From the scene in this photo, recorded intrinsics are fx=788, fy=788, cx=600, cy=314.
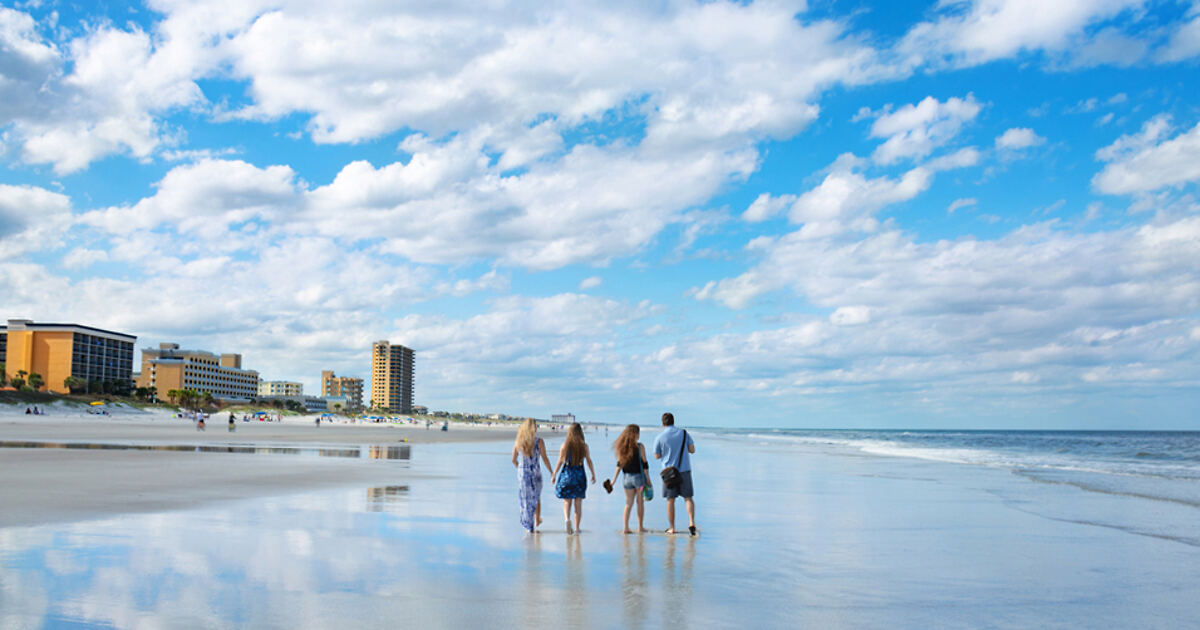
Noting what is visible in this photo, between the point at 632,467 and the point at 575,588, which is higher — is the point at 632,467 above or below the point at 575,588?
above

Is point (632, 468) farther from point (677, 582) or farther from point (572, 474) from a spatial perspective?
point (677, 582)

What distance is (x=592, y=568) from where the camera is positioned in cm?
890

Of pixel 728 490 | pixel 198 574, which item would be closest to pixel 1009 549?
pixel 728 490

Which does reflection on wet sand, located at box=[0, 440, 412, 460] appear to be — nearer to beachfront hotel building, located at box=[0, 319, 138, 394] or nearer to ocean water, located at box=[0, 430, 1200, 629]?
ocean water, located at box=[0, 430, 1200, 629]

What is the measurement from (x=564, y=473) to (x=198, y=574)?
508cm

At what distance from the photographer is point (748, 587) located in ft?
26.7

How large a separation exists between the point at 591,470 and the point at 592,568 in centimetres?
284

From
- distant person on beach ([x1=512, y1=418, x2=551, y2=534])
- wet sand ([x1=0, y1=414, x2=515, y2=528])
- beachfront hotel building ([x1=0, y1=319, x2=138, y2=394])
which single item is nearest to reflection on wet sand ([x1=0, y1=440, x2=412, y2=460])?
wet sand ([x1=0, y1=414, x2=515, y2=528])

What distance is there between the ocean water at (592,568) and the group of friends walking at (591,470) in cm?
46

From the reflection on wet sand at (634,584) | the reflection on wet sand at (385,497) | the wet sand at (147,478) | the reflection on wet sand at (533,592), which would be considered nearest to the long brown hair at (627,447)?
the reflection on wet sand at (634,584)

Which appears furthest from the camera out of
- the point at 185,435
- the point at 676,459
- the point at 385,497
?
the point at 185,435

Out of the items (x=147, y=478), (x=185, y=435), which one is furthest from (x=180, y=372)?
(x=147, y=478)

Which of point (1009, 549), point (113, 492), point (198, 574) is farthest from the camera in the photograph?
point (113, 492)

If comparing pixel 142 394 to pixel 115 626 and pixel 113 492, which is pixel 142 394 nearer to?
pixel 113 492
